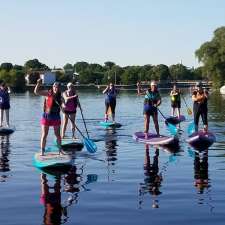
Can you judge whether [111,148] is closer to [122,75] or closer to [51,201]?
[51,201]

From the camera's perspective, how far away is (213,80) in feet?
289

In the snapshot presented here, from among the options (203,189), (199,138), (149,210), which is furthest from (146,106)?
(149,210)

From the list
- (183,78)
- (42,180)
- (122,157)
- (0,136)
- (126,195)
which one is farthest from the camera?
(183,78)

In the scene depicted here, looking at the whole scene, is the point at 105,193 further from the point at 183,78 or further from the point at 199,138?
the point at 183,78

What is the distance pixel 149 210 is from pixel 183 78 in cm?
18625

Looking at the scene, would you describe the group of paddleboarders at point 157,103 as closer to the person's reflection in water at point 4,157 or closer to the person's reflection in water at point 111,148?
the person's reflection in water at point 111,148

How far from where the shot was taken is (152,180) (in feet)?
34.8

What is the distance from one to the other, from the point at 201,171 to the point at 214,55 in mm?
73627

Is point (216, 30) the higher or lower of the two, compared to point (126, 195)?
higher

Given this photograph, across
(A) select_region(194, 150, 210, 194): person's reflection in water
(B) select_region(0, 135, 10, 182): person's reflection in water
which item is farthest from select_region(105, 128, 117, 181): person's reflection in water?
(B) select_region(0, 135, 10, 182): person's reflection in water

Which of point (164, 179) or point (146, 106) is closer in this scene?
point (164, 179)

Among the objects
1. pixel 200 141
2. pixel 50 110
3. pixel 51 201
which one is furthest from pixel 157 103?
pixel 51 201

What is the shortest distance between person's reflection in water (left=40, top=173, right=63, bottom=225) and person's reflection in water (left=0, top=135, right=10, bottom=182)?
912mm

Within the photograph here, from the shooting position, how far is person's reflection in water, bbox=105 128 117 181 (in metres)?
12.5
